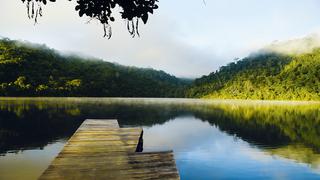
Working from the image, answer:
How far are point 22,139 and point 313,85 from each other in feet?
416

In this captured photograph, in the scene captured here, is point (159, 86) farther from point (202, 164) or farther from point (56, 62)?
point (202, 164)

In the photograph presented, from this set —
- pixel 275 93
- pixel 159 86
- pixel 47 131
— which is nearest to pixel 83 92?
pixel 159 86

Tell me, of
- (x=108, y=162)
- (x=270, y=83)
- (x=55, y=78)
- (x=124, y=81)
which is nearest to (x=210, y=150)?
(x=108, y=162)

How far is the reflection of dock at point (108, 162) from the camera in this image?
11461 mm

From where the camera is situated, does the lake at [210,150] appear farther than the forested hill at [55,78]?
No

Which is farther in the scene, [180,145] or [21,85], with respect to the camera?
[21,85]

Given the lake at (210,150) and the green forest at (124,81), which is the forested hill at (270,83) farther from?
the lake at (210,150)

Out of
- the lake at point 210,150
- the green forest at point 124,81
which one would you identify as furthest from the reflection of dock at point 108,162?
the green forest at point 124,81

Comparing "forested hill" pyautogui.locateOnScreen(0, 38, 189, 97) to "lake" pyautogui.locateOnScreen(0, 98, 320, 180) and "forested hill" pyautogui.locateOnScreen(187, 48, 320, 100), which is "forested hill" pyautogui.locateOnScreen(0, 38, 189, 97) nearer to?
"forested hill" pyautogui.locateOnScreen(187, 48, 320, 100)

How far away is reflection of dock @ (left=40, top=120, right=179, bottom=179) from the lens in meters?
Answer: 11.5

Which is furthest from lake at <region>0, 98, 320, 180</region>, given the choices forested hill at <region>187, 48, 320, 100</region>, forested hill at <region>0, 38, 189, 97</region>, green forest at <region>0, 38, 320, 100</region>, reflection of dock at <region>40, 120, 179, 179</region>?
forested hill at <region>187, 48, 320, 100</region>

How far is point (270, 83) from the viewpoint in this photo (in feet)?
509

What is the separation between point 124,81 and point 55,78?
39768mm

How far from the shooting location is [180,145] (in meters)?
28.3
